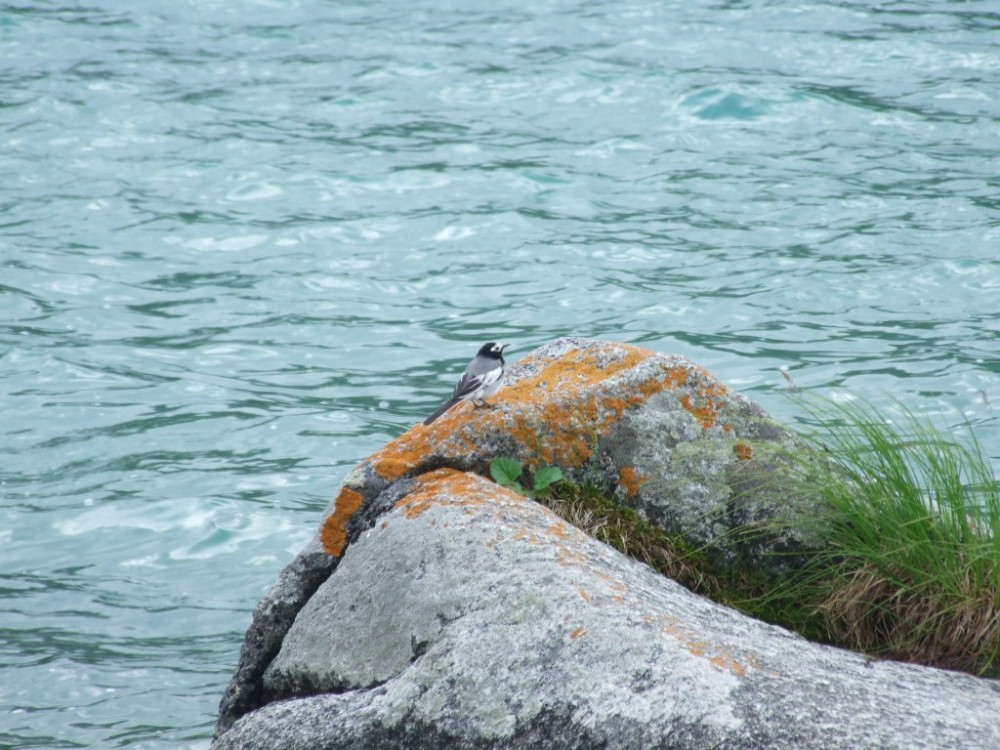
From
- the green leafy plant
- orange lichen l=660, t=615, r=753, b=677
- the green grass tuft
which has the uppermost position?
orange lichen l=660, t=615, r=753, b=677

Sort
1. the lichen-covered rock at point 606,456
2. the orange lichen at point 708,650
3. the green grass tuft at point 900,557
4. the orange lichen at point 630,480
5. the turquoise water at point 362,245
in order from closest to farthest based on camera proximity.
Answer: the orange lichen at point 708,650, the green grass tuft at point 900,557, the lichen-covered rock at point 606,456, the orange lichen at point 630,480, the turquoise water at point 362,245

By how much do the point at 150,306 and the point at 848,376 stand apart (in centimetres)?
572

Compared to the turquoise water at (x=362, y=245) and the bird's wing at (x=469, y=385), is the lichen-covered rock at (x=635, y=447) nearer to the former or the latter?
the bird's wing at (x=469, y=385)

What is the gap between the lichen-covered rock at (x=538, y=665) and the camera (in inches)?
114

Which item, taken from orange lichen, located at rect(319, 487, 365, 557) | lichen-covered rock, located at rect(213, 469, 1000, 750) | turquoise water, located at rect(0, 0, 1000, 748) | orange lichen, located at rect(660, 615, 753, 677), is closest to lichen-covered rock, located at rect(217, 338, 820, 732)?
orange lichen, located at rect(319, 487, 365, 557)

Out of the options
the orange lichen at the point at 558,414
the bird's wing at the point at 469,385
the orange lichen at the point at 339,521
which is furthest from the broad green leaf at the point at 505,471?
the orange lichen at the point at 339,521

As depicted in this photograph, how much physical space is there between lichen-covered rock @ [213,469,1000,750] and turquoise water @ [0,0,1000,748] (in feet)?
3.24

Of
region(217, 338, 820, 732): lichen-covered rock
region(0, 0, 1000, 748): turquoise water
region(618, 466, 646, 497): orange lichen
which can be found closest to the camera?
region(217, 338, 820, 732): lichen-covered rock

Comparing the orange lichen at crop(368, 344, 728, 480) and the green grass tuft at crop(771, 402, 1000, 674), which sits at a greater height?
the orange lichen at crop(368, 344, 728, 480)

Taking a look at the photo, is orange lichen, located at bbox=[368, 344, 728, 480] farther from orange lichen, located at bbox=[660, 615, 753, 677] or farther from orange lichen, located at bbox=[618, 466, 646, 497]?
orange lichen, located at bbox=[660, 615, 753, 677]

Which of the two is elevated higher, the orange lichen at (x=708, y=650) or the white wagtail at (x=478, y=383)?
the white wagtail at (x=478, y=383)

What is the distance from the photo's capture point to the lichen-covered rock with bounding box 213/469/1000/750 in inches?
114

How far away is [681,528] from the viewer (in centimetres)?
409

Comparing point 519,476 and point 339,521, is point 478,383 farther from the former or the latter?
point 339,521
